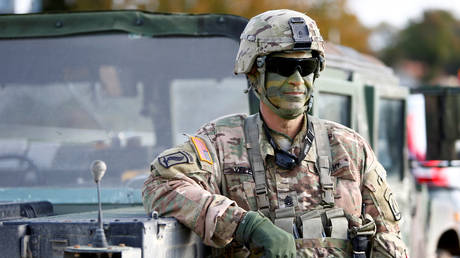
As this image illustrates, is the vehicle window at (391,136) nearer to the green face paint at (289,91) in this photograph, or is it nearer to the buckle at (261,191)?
the green face paint at (289,91)

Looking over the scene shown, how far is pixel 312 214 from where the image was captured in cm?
356

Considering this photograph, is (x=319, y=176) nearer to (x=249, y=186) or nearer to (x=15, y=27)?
(x=249, y=186)

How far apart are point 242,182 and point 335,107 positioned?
141 cm

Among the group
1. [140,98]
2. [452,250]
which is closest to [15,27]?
[140,98]

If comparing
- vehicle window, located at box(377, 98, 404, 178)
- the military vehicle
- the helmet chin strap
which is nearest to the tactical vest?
the helmet chin strap

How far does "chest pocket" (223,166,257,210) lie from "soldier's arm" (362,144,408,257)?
0.51 metres

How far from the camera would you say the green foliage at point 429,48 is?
205 feet

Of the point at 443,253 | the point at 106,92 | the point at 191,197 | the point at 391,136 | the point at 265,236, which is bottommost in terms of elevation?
the point at 443,253

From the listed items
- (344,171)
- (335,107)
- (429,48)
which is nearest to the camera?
(344,171)

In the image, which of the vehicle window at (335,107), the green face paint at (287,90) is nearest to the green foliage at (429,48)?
the vehicle window at (335,107)

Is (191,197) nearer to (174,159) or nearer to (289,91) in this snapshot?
(174,159)

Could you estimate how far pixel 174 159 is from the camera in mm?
3439

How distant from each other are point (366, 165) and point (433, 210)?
10.0ft

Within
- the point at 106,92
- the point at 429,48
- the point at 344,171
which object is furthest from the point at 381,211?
the point at 429,48
